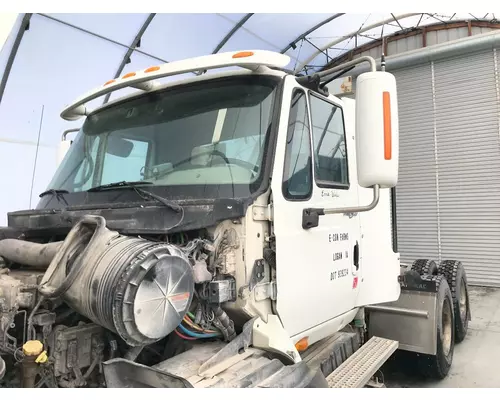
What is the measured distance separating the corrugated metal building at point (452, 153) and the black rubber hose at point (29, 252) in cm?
783

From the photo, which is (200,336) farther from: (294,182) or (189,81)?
(189,81)

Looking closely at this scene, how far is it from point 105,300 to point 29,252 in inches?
33.2

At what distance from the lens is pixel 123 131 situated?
308 cm

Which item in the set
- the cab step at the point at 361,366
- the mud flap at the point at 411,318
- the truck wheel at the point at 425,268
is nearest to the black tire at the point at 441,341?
the mud flap at the point at 411,318

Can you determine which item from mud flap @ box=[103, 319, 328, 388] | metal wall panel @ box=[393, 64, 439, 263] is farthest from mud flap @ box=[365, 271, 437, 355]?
metal wall panel @ box=[393, 64, 439, 263]

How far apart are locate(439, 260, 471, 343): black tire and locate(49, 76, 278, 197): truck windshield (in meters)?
3.88

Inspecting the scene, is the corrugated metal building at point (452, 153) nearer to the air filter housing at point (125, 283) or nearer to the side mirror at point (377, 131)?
the side mirror at point (377, 131)

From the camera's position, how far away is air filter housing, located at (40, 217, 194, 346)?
70.2 inches

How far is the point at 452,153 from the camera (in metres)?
8.45

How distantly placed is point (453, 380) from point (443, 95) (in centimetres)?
584

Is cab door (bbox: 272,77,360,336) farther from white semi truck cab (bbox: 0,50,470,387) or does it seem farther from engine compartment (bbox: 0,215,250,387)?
engine compartment (bbox: 0,215,250,387)

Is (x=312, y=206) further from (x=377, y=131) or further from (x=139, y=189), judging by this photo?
(x=139, y=189)

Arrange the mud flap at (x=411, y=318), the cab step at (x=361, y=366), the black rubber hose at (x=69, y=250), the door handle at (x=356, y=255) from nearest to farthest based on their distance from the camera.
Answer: the black rubber hose at (x=69, y=250) < the cab step at (x=361, y=366) < the door handle at (x=356, y=255) < the mud flap at (x=411, y=318)

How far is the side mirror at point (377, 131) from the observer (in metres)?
2.28
